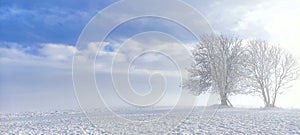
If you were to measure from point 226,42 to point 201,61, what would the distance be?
412 centimetres

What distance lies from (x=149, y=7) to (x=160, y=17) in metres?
1.20

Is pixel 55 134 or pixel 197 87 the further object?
pixel 197 87

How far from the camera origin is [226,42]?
34750 mm

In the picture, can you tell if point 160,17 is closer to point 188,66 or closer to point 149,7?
point 149,7

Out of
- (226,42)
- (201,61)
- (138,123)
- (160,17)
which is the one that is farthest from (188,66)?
(138,123)

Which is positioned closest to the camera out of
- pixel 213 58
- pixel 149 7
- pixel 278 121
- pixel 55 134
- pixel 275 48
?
pixel 55 134

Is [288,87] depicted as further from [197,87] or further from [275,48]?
[197,87]

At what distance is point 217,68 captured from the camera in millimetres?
33156

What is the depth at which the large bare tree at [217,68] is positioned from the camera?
107 ft

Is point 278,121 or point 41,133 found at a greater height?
point 278,121

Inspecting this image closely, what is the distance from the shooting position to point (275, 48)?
3556cm

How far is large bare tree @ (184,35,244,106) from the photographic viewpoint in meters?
32.8

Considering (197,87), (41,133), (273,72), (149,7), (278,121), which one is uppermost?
(149,7)

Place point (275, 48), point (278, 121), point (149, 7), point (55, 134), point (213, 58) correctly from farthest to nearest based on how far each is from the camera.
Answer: point (275, 48) → point (213, 58) → point (149, 7) → point (278, 121) → point (55, 134)
